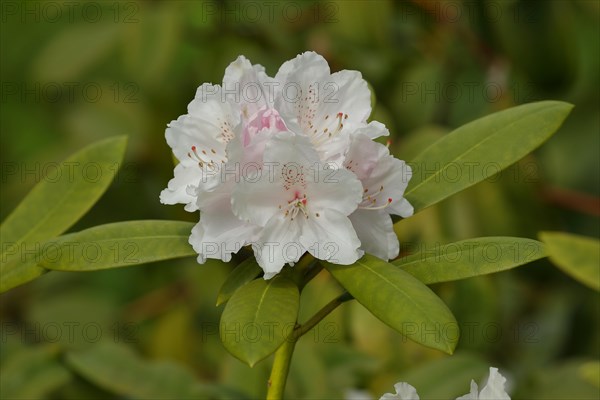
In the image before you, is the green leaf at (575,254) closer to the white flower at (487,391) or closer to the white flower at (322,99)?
the white flower at (487,391)

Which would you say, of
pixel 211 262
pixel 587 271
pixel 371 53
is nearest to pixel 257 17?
pixel 371 53

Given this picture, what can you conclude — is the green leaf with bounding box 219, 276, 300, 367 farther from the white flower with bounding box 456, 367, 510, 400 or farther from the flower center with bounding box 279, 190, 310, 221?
the white flower with bounding box 456, 367, 510, 400

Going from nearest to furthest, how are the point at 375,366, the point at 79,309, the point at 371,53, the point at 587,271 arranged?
the point at 587,271 < the point at 375,366 < the point at 371,53 < the point at 79,309

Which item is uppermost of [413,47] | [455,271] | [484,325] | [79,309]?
[455,271]

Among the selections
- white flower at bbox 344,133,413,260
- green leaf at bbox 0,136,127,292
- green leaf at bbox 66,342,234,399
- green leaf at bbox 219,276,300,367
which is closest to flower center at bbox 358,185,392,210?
white flower at bbox 344,133,413,260

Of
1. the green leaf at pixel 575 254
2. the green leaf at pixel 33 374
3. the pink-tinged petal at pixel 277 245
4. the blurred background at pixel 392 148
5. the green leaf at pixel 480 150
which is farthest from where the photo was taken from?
the blurred background at pixel 392 148

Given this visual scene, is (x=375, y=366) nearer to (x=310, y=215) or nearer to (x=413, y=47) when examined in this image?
(x=310, y=215)

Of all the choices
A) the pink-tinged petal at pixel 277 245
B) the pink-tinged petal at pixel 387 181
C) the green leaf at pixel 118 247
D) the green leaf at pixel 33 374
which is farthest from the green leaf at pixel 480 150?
the green leaf at pixel 33 374
